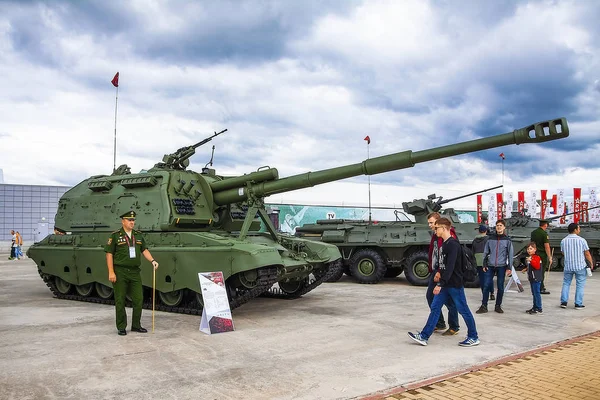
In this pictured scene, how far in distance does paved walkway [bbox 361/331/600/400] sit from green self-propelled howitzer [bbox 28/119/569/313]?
3217mm

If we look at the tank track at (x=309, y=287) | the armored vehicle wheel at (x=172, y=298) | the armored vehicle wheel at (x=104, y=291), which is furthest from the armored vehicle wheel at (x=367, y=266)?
the armored vehicle wheel at (x=104, y=291)

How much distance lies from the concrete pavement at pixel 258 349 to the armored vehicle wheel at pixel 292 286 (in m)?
0.78

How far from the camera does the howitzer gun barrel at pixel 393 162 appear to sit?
25.1ft

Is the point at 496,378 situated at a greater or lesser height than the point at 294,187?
lesser

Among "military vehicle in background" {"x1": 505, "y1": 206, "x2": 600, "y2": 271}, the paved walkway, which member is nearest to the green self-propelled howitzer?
the paved walkway

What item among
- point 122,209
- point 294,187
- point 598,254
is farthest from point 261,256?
point 598,254

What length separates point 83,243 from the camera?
1124 centimetres

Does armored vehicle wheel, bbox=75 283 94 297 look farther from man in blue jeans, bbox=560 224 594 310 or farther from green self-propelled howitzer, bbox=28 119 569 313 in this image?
man in blue jeans, bbox=560 224 594 310

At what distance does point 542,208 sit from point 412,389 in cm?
3073

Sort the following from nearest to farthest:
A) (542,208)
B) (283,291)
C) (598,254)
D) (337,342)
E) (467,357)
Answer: (467,357) → (337,342) → (283,291) → (598,254) → (542,208)

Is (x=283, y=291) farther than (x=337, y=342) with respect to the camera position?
Yes

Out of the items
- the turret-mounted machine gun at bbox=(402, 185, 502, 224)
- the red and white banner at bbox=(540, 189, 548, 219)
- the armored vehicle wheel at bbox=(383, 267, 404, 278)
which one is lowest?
the armored vehicle wheel at bbox=(383, 267, 404, 278)

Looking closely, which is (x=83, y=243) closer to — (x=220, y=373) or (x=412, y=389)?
(x=220, y=373)

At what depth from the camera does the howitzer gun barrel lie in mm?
7648
